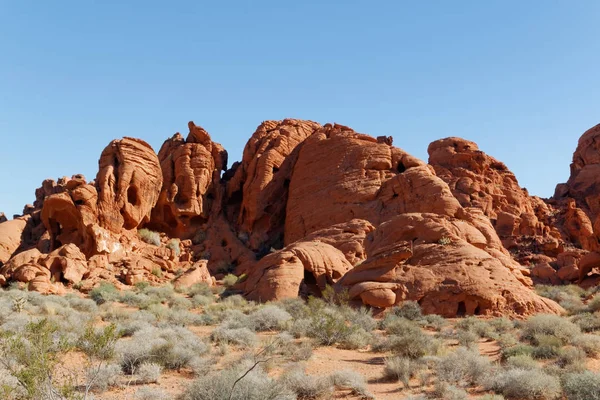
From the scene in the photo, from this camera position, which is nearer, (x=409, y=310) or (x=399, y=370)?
(x=399, y=370)

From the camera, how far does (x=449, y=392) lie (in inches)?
292

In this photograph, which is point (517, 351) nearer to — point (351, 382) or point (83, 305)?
point (351, 382)

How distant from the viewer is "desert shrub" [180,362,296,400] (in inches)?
251

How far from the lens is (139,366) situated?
872 cm

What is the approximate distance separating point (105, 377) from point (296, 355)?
3.87m

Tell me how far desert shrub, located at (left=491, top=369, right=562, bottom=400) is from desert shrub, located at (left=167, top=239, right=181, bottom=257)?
82.0 feet

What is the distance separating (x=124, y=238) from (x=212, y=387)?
75.6ft

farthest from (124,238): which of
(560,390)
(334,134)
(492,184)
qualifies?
(492,184)

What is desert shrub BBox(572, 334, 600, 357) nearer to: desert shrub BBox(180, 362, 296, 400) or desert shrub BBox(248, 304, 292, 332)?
desert shrub BBox(180, 362, 296, 400)

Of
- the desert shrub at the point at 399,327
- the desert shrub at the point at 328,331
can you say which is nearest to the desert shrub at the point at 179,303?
the desert shrub at the point at 328,331

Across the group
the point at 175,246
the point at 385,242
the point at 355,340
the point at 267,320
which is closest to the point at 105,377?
the point at 355,340

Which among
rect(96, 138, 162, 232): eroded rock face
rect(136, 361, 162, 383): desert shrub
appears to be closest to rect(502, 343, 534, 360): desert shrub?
rect(136, 361, 162, 383): desert shrub

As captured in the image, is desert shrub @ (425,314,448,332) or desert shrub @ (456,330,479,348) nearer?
desert shrub @ (456,330,479,348)

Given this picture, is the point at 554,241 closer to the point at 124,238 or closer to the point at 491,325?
the point at 491,325
